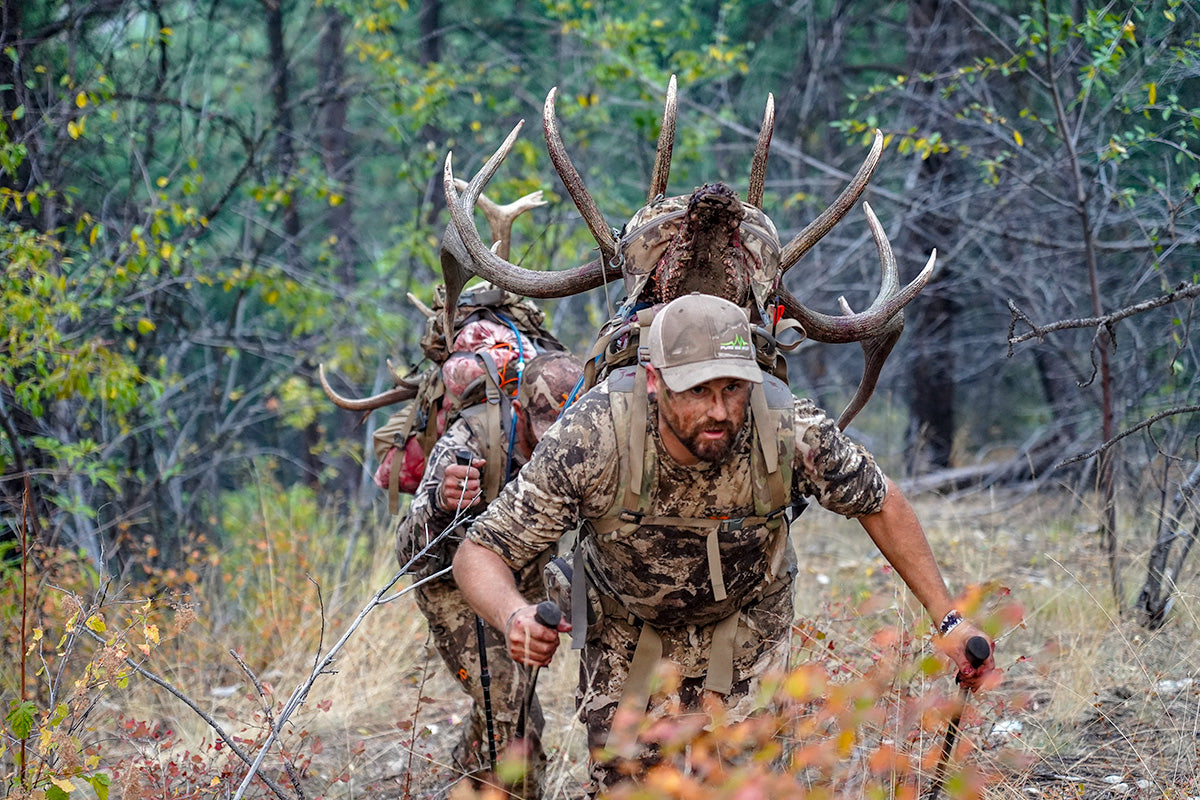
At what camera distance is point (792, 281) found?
10648 millimetres

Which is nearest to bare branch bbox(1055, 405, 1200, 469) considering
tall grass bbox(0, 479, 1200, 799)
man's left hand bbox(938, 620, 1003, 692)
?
tall grass bbox(0, 479, 1200, 799)

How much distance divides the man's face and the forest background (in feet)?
4.86

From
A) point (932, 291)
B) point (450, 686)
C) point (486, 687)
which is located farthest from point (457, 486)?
point (932, 291)

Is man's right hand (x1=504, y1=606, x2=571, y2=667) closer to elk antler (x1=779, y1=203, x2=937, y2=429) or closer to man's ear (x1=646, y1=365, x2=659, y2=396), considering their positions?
man's ear (x1=646, y1=365, x2=659, y2=396)

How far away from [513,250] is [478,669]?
5.06 metres

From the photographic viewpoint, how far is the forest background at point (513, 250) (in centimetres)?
577

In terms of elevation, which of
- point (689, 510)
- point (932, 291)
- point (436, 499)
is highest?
point (689, 510)

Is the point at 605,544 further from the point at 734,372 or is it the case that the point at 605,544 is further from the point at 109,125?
the point at 109,125

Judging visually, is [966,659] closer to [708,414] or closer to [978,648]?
[978,648]

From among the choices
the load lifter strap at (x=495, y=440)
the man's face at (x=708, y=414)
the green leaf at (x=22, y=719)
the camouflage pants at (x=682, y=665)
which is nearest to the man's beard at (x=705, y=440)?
the man's face at (x=708, y=414)

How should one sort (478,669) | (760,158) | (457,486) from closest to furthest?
(760,158) → (457,486) → (478,669)

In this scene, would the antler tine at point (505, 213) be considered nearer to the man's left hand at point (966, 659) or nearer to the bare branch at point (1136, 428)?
the bare branch at point (1136, 428)

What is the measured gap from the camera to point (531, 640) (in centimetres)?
286

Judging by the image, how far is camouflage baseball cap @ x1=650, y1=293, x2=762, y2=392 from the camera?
118 inches
